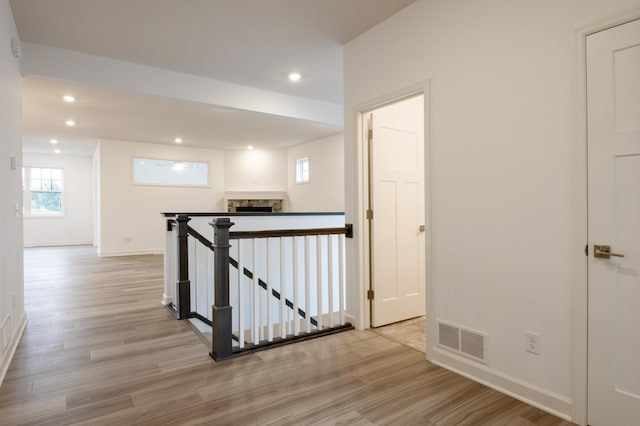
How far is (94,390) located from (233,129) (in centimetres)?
580

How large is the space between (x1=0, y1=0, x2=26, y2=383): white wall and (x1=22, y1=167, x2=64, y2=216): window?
29.3ft

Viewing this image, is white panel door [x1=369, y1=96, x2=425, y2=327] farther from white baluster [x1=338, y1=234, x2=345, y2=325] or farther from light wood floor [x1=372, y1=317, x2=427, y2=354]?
white baluster [x1=338, y1=234, x2=345, y2=325]

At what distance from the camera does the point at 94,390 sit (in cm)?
220

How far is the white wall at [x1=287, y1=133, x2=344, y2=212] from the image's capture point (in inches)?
315

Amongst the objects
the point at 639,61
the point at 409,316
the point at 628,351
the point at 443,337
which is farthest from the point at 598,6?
the point at 409,316

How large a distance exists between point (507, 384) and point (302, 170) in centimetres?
771

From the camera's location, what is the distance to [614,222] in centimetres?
174

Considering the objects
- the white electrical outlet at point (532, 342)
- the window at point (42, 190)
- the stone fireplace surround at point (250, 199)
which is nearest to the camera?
the white electrical outlet at point (532, 342)

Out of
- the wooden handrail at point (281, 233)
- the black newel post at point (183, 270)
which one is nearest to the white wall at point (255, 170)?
the black newel post at point (183, 270)

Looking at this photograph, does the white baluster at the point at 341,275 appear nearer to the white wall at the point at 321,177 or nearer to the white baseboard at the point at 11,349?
the white baseboard at the point at 11,349

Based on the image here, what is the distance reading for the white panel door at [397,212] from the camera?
11.0ft

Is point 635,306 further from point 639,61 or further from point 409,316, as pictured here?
point 409,316

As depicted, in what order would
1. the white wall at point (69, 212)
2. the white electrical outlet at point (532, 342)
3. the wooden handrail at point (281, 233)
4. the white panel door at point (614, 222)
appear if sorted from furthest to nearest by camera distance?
the white wall at point (69, 212) < the wooden handrail at point (281, 233) < the white electrical outlet at point (532, 342) < the white panel door at point (614, 222)

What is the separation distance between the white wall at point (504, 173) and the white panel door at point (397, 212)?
738 mm
